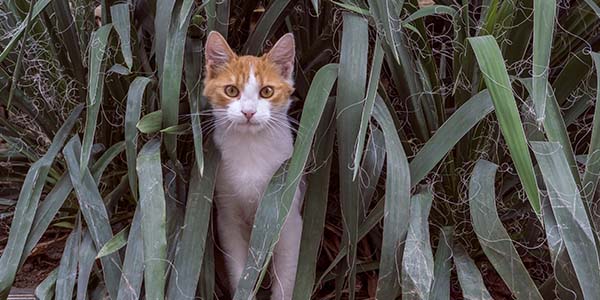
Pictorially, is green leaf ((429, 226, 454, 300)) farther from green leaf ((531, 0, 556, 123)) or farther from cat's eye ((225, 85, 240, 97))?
cat's eye ((225, 85, 240, 97))

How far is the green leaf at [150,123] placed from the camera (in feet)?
3.76

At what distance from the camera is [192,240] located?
116 cm

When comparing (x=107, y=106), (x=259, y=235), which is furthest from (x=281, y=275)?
(x=107, y=106)

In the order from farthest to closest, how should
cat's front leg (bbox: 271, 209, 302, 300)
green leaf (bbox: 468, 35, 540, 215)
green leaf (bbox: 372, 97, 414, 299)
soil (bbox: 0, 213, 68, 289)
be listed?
soil (bbox: 0, 213, 68, 289), cat's front leg (bbox: 271, 209, 302, 300), green leaf (bbox: 372, 97, 414, 299), green leaf (bbox: 468, 35, 540, 215)

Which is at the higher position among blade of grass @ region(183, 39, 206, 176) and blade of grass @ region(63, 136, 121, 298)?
blade of grass @ region(183, 39, 206, 176)

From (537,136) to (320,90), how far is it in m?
0.38

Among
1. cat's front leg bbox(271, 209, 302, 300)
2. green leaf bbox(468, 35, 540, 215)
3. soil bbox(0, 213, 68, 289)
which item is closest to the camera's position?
green leaf bbox(468, 35, 540, 215)

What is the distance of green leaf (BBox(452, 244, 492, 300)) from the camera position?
43.2 inches

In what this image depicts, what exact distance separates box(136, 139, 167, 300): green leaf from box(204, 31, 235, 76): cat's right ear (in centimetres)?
22

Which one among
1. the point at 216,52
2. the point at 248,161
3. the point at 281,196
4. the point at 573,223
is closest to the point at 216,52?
the point at 216,52

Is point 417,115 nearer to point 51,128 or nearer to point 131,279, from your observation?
point 131,279

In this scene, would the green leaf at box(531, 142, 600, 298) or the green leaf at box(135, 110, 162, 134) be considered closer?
the green leaf at box(531, 142, 600, 298)

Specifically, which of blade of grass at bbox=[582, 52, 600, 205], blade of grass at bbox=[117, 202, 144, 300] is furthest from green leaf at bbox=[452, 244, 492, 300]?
blade of grass at bbox=[117, 202, 144, 300]

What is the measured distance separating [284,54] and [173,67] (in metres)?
0.24
